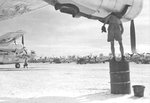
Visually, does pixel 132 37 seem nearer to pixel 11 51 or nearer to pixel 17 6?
pixel 17 6

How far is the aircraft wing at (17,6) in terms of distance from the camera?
27.1 feet

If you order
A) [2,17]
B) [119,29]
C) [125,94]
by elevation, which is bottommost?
[125,94]

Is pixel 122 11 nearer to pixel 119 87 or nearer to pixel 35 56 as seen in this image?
pixel 119 87

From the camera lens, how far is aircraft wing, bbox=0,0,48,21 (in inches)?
325

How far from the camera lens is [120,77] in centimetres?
949

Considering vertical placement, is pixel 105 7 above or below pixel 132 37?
above

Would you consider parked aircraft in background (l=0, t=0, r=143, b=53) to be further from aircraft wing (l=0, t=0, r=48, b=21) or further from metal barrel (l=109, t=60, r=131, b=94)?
metal barrel (l=109, t=60, r=131, b=94)

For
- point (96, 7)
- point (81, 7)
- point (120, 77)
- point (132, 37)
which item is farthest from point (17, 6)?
point (132, 37)

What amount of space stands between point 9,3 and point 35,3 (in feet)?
3.01

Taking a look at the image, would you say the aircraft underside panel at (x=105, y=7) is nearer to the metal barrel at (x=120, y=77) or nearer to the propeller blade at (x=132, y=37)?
the propeller blade at (x=132, y=37)

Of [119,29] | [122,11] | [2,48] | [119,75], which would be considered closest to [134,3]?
[122,11]

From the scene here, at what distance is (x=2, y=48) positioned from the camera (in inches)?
1323

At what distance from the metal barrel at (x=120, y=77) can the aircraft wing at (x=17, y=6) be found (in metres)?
3.59

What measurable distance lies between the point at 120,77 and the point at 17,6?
15.2 feet
